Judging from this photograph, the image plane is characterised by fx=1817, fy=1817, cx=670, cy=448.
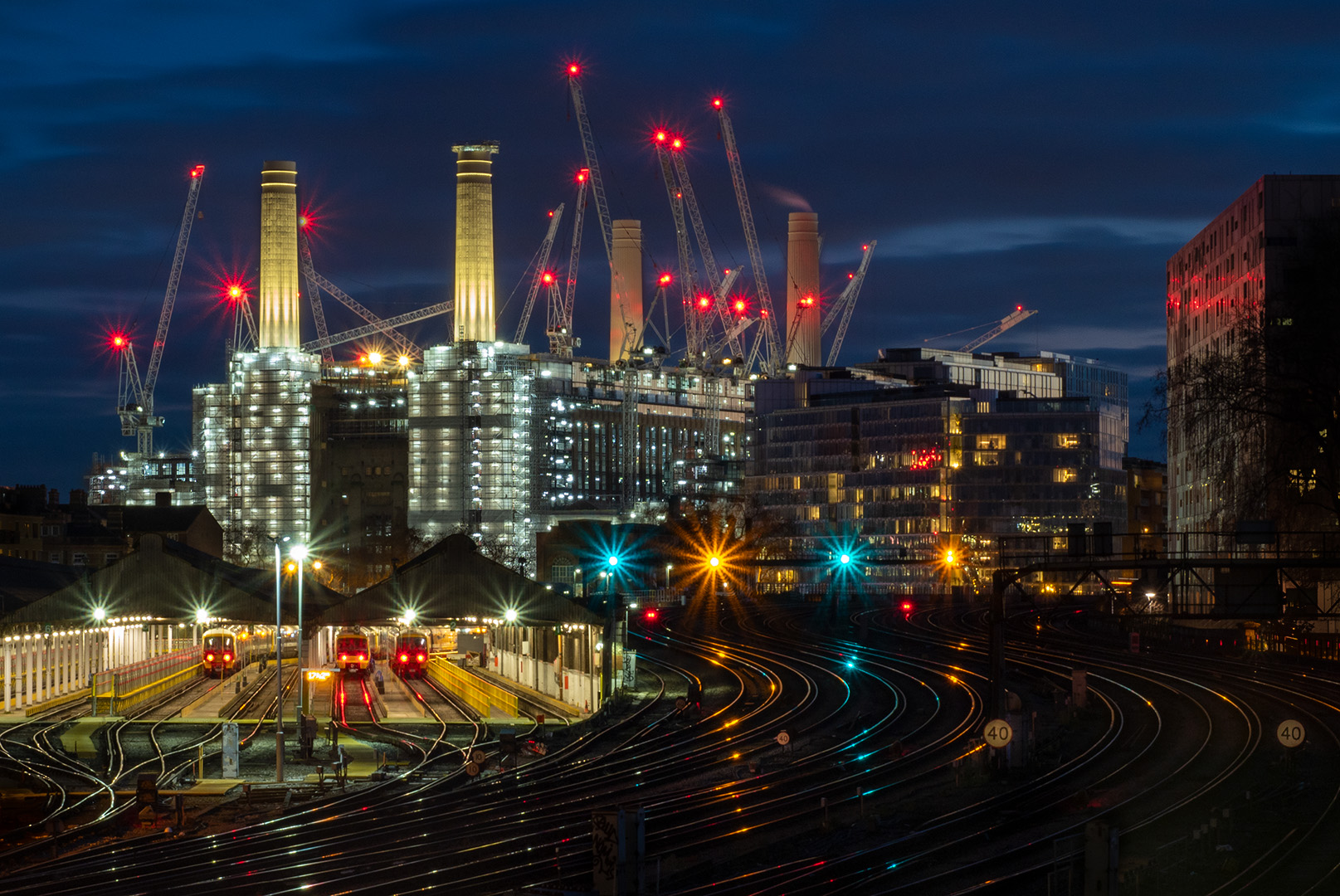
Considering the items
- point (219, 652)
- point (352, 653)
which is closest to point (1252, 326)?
point (352, 653)

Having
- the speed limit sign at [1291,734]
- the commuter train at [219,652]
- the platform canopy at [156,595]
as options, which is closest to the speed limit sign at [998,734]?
→ the speed limit sign at [1291,734]

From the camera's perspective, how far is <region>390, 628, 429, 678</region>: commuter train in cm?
9425

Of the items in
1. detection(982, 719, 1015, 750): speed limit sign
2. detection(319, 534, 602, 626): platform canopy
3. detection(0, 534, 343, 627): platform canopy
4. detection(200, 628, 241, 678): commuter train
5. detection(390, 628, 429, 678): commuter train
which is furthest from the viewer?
detection(390, 628, 429, 678): commuter train

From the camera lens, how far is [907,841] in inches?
1630

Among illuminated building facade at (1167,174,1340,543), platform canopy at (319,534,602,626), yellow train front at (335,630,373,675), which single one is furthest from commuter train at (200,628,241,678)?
illuminated building facade at (1167,174,1340,543)

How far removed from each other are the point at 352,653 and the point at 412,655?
3.10 metres

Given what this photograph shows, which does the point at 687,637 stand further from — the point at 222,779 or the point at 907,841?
the point at 907,841

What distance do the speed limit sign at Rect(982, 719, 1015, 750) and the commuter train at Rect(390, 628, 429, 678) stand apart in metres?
47.9

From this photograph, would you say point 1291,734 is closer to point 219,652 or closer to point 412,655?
point 412,655

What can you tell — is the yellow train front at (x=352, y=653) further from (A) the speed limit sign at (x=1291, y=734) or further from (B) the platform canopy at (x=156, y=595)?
(A) the speed limit sign at (x=1291, y=734)

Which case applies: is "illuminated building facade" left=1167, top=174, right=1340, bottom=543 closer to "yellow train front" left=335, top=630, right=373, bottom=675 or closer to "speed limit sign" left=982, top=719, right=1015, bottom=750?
"speed limit sign" left=982, top=719, right=1015, bottom=750

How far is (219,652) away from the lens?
94.2 meters

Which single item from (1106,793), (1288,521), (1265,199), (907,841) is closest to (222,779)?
(907,841)

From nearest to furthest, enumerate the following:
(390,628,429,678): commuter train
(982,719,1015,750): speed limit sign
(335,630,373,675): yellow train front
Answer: (982,719,1015,750): speed limit sign
(335,630,373,675): yellow train front
(390,628,429,678): commuter train
